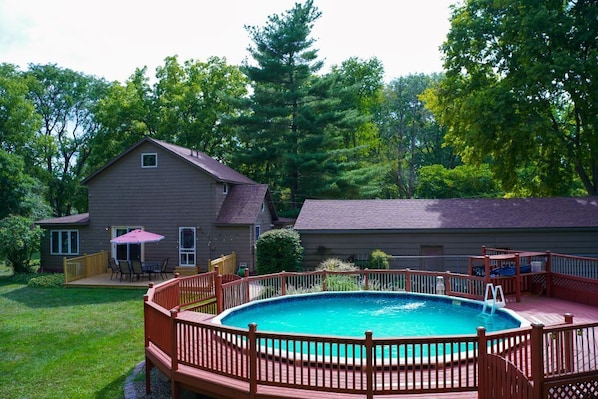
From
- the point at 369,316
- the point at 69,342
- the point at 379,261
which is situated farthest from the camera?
the point at 379,261

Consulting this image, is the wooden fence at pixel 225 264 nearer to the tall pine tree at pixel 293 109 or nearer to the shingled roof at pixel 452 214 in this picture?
the shingled roof at pixel 452 214

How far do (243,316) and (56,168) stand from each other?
3279 cm

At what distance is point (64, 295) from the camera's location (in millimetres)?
16219

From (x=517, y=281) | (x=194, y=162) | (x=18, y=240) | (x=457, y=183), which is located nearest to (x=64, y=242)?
A: (x=18, y=240)

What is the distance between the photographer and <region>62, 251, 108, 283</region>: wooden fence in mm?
18266

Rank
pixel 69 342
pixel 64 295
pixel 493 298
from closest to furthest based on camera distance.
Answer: pixel 69 342 < pixel 493 298 < pixel 64 295

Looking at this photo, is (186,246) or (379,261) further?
(186,246)

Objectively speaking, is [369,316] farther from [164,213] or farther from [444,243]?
[164,213]

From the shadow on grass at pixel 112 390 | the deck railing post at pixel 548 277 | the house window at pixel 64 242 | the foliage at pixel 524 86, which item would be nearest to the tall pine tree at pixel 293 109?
the foliage at pixel 524 86

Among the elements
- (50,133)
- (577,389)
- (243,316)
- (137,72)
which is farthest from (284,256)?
(50,133)

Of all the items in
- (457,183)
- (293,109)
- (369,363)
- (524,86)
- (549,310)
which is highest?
(293,109)

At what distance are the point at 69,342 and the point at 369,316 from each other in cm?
737

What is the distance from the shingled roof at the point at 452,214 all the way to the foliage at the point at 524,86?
143 inches

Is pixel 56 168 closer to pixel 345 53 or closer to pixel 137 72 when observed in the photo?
pixel 137 72
